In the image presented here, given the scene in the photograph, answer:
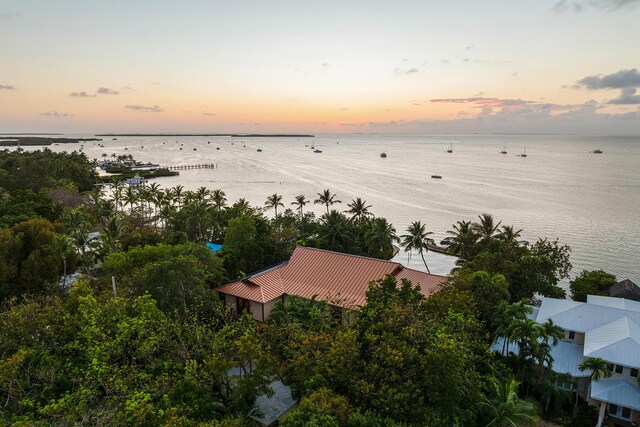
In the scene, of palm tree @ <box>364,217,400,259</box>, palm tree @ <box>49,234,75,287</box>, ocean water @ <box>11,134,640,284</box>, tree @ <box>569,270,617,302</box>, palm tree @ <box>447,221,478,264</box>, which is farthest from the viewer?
ocean water @ <box>11,134,640,284</box>

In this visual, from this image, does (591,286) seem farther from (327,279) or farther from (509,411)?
(327,279)

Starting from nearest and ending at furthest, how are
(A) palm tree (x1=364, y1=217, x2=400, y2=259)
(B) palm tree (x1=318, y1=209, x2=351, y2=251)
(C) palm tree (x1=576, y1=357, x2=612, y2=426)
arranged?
1. (C) palm tree (x1=576, y1=357, x2=612, y2=426)
2. (A) palm tree (x1=364, y1=217, x2=400, y2=259)
3. (B) palm tree (x1=318, y1=209, x2=351, y2=251)

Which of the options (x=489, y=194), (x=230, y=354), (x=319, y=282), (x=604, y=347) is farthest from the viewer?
(x=489, y=194)

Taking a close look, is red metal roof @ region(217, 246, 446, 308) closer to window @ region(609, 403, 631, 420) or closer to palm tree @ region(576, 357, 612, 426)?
palm tree @ region(576, 357, 612, 426)

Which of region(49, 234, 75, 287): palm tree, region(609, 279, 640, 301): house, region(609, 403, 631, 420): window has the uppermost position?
region(49, 234, 75, 287): palm tree

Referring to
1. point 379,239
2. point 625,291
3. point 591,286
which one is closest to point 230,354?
point 379,239

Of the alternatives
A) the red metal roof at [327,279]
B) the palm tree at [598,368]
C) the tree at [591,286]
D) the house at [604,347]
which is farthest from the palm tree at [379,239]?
the palm tree at [598,368]

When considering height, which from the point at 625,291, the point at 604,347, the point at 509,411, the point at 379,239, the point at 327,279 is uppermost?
the point at 327,279

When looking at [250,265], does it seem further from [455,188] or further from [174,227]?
[455,188]

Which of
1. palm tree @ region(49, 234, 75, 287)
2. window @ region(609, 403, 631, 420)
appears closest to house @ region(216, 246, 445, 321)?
palm tree @ region(49, 234, 75, 287)
